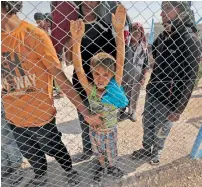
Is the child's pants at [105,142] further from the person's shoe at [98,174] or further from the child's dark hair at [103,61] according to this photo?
the child's dark hair at [103,61]

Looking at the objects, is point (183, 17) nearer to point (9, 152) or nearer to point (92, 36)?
point (92, 36)

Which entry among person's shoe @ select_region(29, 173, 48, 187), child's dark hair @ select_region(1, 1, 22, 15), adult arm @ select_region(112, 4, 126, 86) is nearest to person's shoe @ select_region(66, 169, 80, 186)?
person's shoe @ select_region(29, 173, 48, 187)

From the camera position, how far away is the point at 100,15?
6.76ft

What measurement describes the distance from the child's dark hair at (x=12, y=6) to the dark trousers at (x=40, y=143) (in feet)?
2.94

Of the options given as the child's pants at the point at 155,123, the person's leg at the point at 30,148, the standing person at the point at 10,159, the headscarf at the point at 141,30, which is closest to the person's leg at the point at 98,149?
the person's leg at the point at 30,148

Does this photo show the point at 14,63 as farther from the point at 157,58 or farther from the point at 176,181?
the point at 176,181

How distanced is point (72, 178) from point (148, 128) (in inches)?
36.2

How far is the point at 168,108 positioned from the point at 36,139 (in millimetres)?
1246

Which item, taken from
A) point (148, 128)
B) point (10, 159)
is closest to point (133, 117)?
point (148, 128)

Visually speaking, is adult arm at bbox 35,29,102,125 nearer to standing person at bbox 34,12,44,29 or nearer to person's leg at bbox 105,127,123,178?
person's leg at bbox 105,127,123,178

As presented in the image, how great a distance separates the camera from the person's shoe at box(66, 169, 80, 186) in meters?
2.52

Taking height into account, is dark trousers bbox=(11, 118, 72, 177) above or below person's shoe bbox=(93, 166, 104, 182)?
above

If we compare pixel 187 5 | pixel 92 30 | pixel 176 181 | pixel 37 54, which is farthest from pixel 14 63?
pixel 176 181

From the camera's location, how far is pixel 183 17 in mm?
2152
